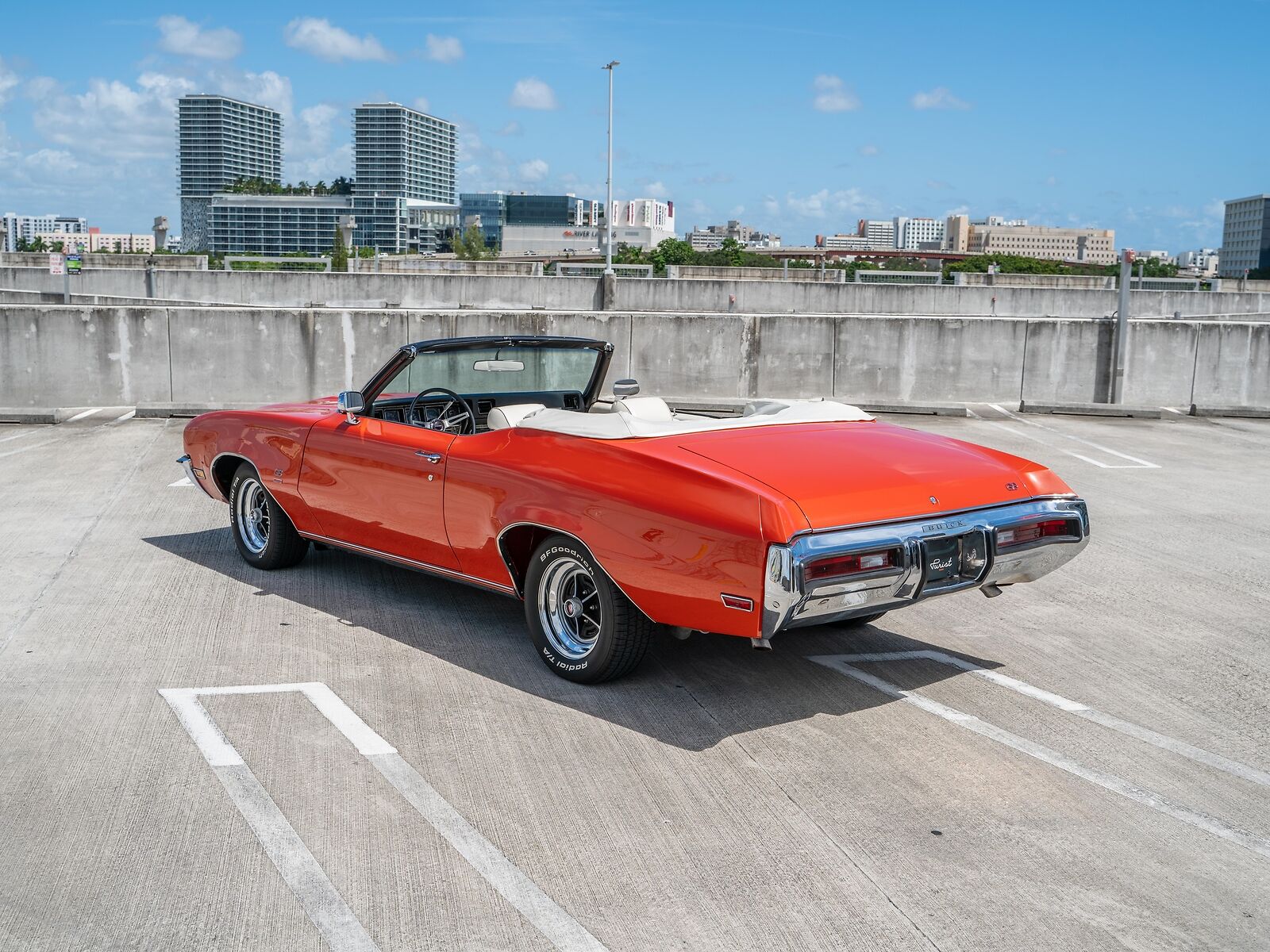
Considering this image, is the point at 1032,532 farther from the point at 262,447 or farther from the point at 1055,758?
the point at 262,447

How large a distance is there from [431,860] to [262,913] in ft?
1.64

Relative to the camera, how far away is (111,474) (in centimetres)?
998

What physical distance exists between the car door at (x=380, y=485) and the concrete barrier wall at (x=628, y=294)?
24.5 metres

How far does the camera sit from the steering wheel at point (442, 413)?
5.86m

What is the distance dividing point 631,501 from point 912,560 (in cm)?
105

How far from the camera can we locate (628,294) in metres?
33.4

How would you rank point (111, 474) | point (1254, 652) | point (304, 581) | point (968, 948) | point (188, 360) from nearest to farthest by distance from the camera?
point (968, 948) → point (1254, 652) → point (304, 581) → point (111, 474) → point (188, 360)

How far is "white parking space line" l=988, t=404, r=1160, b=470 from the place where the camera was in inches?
434

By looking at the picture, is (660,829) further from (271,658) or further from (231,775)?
(271,658)

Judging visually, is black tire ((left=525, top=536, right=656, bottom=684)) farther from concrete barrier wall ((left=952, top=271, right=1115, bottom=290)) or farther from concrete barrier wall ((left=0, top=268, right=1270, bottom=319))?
concrete barrier wall ((left=952, top=271, right=1115, bottom=290))

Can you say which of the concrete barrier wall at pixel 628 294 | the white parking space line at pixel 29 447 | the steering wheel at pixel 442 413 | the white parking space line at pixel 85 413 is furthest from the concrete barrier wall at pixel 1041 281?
the steering wheel at pixel 442 413

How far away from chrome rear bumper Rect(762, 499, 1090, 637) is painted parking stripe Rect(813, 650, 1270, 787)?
1.56 ft

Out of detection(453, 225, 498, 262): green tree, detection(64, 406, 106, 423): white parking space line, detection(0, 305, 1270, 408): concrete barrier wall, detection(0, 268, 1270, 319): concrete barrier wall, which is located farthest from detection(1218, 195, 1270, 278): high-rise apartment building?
detection(64, 406, 106, 423): white parking space line

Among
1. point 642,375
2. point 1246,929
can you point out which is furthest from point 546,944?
point 642,375
